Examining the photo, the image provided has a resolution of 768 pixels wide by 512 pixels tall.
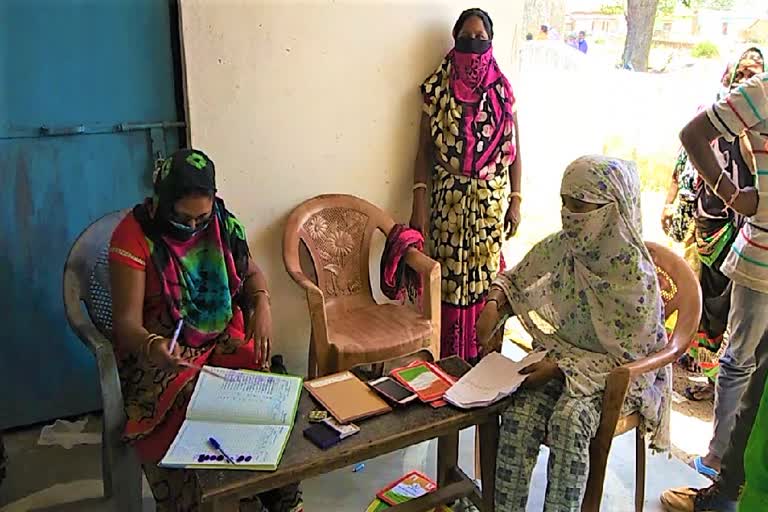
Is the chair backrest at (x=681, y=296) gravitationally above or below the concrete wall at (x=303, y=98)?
below

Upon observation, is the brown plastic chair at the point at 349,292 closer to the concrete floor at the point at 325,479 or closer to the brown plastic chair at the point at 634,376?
the concrete floor at the point at 325,479

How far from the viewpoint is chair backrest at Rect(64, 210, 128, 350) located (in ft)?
6.95

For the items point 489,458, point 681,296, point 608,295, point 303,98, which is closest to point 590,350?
point 608,295

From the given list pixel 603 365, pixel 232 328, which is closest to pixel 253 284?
pixel 232 328

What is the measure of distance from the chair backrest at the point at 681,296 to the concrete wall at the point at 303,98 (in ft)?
3.87

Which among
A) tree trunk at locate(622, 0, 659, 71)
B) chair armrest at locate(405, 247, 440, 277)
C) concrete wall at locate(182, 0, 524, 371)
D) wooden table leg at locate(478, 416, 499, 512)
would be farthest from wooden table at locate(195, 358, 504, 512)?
tree trunk at locate(622, 0, 659, 71)

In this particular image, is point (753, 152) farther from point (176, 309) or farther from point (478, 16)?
point (176, 309)

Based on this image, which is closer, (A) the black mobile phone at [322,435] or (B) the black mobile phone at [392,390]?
(A) the black mobile phone at [322,435]

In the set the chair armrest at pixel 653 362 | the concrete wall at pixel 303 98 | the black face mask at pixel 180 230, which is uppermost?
the concrete wall at pixel 303 98

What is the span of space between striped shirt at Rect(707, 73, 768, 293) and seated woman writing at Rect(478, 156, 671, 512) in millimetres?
363

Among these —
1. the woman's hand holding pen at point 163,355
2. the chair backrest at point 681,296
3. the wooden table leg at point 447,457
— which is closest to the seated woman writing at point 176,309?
the woman's hand holding pen at point 163,355

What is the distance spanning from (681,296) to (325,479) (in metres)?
1.29

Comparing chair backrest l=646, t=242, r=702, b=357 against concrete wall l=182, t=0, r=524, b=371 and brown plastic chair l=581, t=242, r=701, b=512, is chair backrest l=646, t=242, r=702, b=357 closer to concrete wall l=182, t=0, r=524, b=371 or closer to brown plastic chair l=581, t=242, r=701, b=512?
brown plastic chair l=581, t=242, r=701, b=512

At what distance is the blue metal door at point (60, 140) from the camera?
237cm
